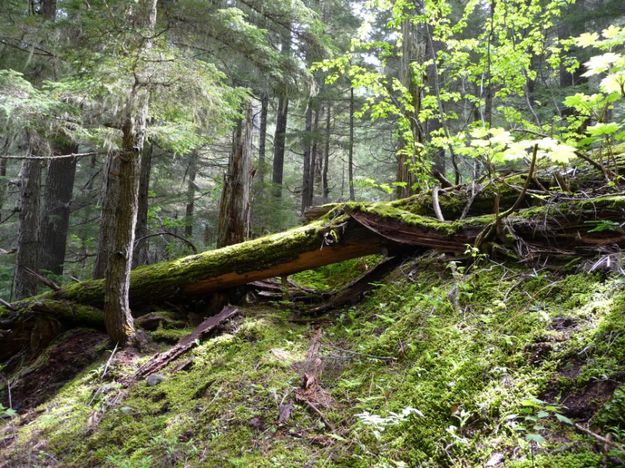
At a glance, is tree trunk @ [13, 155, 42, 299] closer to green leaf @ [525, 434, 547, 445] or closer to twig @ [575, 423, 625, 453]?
green leaf @ [525, 434, 547, 445]

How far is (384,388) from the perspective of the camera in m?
2.80

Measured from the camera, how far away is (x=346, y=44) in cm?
1593

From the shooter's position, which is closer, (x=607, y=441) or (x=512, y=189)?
(x=607, y=441)

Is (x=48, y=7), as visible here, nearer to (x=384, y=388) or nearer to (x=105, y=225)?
(x=105, y=225)

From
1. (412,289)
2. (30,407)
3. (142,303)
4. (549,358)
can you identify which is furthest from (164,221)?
(549,358)

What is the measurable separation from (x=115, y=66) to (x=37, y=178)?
7409 millimetres

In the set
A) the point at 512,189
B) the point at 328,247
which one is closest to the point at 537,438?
the point at 512,189

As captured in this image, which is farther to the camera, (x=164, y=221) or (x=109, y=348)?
(x=164, y=221)

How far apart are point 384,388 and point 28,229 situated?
32.4ft

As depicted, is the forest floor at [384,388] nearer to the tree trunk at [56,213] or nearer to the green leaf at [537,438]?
the green leaf at [537,438]

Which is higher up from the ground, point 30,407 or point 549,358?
point 549,358

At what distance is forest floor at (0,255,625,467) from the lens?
206cm

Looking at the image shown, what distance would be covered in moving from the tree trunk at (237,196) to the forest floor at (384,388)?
1.99m

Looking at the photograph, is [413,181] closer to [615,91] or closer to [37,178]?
[615,91]
